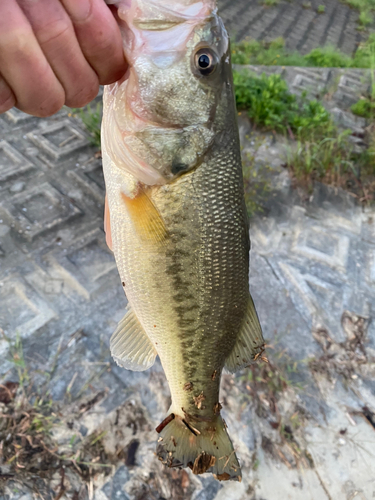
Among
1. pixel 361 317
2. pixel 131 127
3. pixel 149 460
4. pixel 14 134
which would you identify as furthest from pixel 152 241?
pixel 14 134

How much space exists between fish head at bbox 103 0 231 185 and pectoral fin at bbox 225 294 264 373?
70cm

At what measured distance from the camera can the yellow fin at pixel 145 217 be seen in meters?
1.26

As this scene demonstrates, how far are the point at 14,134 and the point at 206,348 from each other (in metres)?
3.47

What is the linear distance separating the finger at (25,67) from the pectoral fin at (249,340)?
3.54 ft

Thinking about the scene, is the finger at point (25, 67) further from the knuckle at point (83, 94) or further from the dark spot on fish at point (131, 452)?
the dark spot on fish at point (131, 452)

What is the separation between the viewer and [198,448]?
5.21 ft

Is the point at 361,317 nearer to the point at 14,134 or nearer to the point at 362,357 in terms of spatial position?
the point at 362,357

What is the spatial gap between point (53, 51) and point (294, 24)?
8132 millimetres

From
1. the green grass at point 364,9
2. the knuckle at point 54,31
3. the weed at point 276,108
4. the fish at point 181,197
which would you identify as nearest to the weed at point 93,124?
the weed at point 276,108

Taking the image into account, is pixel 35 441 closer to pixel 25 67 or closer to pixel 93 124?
pixel 25 67

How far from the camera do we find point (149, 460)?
221cm

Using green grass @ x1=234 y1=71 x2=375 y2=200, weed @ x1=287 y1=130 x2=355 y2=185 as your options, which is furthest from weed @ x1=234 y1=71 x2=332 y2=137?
weed @ x1=287 y1=130 x2=355 y2=185

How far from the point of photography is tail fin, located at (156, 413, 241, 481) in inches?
61.6

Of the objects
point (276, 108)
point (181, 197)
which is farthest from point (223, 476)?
point (276, 108)
